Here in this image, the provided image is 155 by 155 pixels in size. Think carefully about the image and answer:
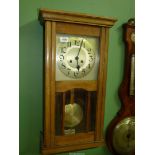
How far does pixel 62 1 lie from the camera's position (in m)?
1.34

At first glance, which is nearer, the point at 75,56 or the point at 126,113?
the point at 75,56

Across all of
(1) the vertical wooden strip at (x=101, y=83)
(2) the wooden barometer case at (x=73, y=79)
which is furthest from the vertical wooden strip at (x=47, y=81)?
(1) the vertical wooden strip at (x=101, y=83)

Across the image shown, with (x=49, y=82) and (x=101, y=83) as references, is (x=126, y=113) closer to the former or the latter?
(x=101, y=83)

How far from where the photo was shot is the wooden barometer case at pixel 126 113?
4.87 ft

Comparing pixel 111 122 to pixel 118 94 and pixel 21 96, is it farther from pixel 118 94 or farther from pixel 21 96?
pixel 21 96

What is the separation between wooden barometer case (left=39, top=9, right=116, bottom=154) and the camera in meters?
1.10

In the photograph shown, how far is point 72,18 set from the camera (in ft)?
3.63

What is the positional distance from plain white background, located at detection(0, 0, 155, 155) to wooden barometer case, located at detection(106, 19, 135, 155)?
3.54 ft

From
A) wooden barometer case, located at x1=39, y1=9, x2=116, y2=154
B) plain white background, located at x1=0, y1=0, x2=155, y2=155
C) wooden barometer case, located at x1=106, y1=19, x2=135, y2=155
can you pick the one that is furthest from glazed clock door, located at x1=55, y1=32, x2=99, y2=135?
plain white background, located at x1=0, y1=0, x2=155, y2=155

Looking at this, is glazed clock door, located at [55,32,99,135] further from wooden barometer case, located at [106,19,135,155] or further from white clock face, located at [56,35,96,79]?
wooden barometer case, located at [106,19,135,155]
